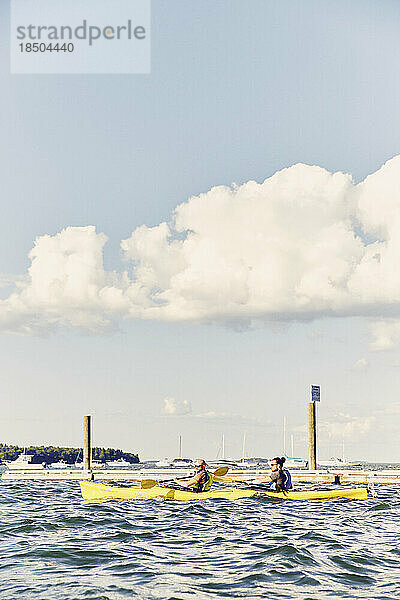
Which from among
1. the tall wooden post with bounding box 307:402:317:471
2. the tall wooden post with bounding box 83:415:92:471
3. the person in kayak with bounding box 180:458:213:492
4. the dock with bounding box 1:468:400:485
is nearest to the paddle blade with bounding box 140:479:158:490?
the person in kayak with bounding box 180:458:213:492

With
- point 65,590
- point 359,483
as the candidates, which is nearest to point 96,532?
point 65,590

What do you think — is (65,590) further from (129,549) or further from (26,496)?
(26,496)

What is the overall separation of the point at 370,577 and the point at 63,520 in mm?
10564

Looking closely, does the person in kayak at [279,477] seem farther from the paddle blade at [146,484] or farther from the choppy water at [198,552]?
the paddle blade at [146,484]

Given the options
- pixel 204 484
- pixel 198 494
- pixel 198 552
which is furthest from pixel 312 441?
pixel 198 552

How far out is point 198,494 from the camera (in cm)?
2377

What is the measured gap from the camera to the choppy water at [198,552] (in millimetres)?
11027

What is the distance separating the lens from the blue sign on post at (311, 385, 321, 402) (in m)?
41.4

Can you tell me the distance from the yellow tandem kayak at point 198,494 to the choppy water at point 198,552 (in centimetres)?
60

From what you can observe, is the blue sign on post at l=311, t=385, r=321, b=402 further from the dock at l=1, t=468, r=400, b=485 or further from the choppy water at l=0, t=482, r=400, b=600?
the choppy water at l=0, t=482, r=400, b=600

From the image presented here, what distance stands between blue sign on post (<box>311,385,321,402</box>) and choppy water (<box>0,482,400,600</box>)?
18.1m

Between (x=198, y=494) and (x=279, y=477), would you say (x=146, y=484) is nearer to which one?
(x=198, y=494)

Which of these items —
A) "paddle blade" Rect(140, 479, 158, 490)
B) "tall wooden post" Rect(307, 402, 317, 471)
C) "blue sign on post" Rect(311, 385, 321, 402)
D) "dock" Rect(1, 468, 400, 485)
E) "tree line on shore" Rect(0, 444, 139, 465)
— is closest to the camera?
"paddle blade" Rect(140, 479, 158, 490)

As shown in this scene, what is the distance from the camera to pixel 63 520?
1975 centimetres
